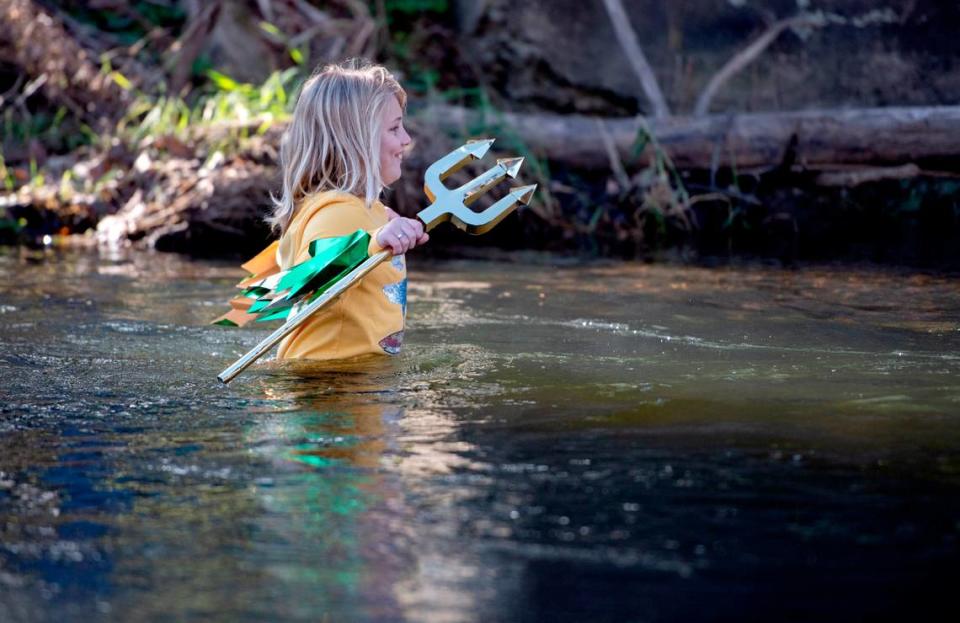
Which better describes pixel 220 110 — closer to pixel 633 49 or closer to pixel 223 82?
pixel 223 82

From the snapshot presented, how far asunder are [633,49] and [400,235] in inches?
268

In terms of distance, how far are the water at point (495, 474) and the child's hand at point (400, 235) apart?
1.42 feet

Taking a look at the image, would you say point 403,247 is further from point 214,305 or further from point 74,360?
point 214,305

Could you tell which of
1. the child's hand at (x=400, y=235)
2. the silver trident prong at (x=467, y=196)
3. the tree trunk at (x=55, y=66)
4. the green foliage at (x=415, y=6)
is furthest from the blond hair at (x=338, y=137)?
the green foliage at (x=415, y=6)

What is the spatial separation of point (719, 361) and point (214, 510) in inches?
85.1

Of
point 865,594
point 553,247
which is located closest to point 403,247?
point 865,594

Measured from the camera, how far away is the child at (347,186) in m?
4.39

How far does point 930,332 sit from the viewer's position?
493 cm

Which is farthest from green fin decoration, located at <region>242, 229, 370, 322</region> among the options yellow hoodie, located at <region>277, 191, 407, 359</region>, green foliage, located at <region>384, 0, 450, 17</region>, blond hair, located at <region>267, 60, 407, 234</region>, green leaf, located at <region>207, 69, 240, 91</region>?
green foliage, located at <region>384, 0, 450, 17</region>

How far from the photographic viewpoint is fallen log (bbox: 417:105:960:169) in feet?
27.9

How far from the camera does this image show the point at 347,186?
4.41 metres

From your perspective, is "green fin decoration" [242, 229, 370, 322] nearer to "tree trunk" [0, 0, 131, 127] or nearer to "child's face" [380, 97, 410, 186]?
"child's face" [380, 97, 410, 186]

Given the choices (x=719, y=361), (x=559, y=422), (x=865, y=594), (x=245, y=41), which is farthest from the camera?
(x=245, y=41)

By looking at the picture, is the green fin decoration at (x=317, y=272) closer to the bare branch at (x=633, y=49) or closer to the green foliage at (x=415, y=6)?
the bare branch at (x=633, y=49)
